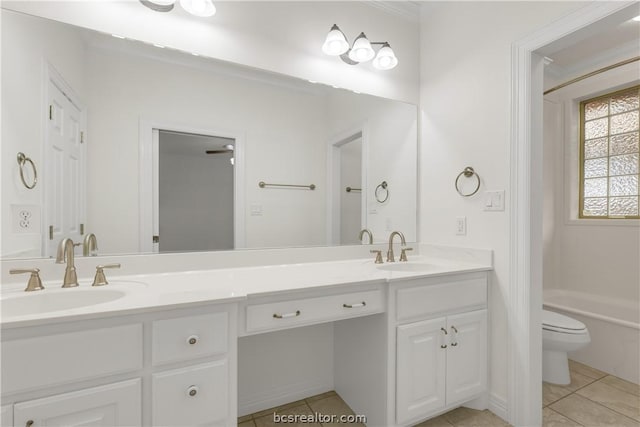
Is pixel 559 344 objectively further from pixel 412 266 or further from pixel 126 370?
pixel 126 370

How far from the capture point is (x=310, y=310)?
4.22 feet

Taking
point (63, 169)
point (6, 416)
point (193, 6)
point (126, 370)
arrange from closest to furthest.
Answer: point (6, 416), point (126, 370), point (63, 169), point (193, 6)

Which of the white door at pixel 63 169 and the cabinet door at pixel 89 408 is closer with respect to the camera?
the cabinet door at pixel 89 408

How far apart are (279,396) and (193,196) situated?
1.24 m

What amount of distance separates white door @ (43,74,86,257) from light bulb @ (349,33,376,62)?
145 centimetres

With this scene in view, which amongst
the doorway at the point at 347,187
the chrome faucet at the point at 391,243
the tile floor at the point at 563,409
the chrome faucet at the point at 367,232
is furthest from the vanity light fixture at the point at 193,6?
the tile floor at the point at 563,409

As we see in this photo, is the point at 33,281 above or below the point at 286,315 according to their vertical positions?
above

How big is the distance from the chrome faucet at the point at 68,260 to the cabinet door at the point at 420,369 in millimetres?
1407

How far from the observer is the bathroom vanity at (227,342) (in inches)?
34.1

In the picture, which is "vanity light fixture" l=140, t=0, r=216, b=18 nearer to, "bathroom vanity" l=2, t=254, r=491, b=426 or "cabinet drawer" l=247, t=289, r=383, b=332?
"bathroom vanity" l=2, t=254, r=491, b=426

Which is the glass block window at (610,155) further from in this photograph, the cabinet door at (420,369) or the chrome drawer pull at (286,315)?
the chrome drawer pull at (286,315)

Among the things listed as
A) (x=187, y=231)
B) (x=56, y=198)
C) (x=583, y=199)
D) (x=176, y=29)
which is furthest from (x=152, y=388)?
(x=583, y=199)

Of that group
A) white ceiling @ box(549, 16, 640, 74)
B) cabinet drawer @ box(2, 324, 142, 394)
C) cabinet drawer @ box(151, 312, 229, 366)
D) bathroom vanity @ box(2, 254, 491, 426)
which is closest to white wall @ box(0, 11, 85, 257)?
bathroom vanity @ box(2, 254, 491, 426)

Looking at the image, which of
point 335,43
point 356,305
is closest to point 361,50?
point 335,43
